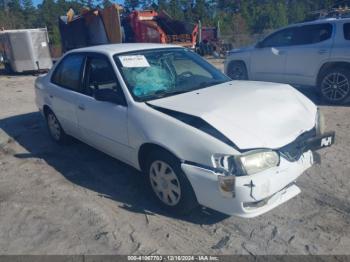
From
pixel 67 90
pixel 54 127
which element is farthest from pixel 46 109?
pixel 67 90

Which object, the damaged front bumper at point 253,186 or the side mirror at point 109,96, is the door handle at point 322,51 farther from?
the side mirror at point 109,96

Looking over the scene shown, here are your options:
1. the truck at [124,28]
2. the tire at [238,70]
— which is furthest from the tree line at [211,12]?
the tire at [238,70]

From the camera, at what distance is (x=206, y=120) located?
318 centimetres

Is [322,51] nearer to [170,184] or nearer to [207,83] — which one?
[207,83]

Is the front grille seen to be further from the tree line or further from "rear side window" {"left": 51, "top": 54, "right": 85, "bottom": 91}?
the tree line

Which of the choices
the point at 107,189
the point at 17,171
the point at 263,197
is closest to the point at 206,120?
the point at 263,197

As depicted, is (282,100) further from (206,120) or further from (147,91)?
(147,91)

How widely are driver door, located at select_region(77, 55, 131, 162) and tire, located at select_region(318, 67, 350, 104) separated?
5060mm

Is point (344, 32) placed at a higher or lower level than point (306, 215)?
higher

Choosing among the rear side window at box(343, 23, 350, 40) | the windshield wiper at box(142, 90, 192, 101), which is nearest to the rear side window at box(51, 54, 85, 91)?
the windshield wiper at box(142, 90, 192, 101)

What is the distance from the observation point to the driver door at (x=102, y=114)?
3.89 metres

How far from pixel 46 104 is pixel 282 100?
12.6ft

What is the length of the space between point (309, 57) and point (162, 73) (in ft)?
15.5

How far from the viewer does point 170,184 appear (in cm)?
344
